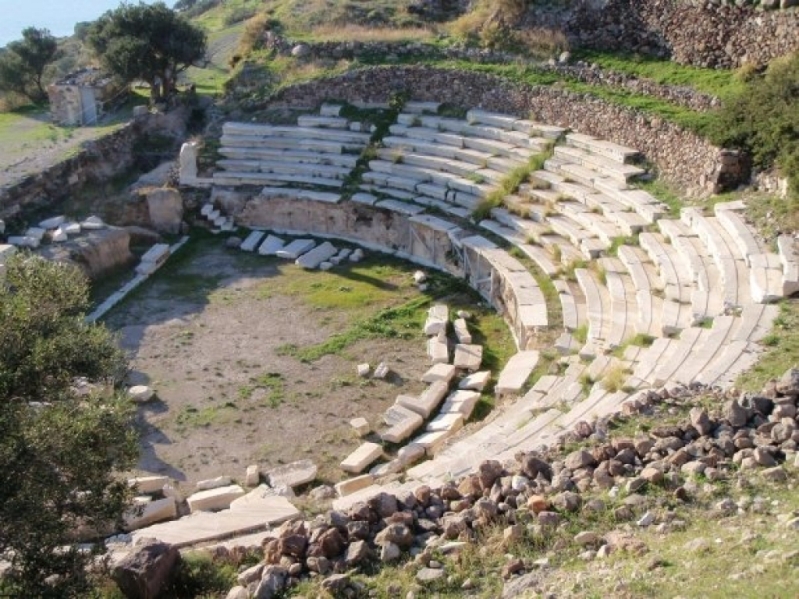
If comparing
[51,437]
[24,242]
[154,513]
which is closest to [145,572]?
[51,437]

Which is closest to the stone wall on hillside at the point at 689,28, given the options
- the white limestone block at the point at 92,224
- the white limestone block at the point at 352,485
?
the white limestone block at the point at 92,224

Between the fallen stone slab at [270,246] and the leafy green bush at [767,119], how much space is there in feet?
28.5

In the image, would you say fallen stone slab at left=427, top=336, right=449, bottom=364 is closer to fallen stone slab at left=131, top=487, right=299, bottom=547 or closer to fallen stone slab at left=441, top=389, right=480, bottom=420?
fallen stone slab at left=441, top=389, right=480, bottom=420

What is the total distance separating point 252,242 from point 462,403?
8.00m

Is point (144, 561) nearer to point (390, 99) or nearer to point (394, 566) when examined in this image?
point (394, 566)

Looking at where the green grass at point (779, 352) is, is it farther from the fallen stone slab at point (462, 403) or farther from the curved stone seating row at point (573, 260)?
the fallen stone slab at point (462, 403)

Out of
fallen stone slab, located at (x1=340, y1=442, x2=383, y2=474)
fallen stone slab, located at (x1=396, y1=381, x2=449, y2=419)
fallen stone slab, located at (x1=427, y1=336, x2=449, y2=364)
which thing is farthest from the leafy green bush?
fallen stone slab, located at (x1=340, y1=442, x2=383, y2=474)

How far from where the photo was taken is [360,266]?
61.9ft

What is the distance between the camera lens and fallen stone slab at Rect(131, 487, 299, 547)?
9.66 meters

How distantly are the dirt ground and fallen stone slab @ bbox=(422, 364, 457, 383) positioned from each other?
0.18 m

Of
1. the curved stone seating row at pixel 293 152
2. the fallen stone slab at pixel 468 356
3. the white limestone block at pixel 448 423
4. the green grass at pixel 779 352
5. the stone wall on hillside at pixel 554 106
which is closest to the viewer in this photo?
the green grass at pixel 779 352

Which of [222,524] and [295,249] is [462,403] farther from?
[295,249]

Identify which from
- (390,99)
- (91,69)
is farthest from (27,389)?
(91,69)

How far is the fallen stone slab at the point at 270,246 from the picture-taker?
64.2 ft
